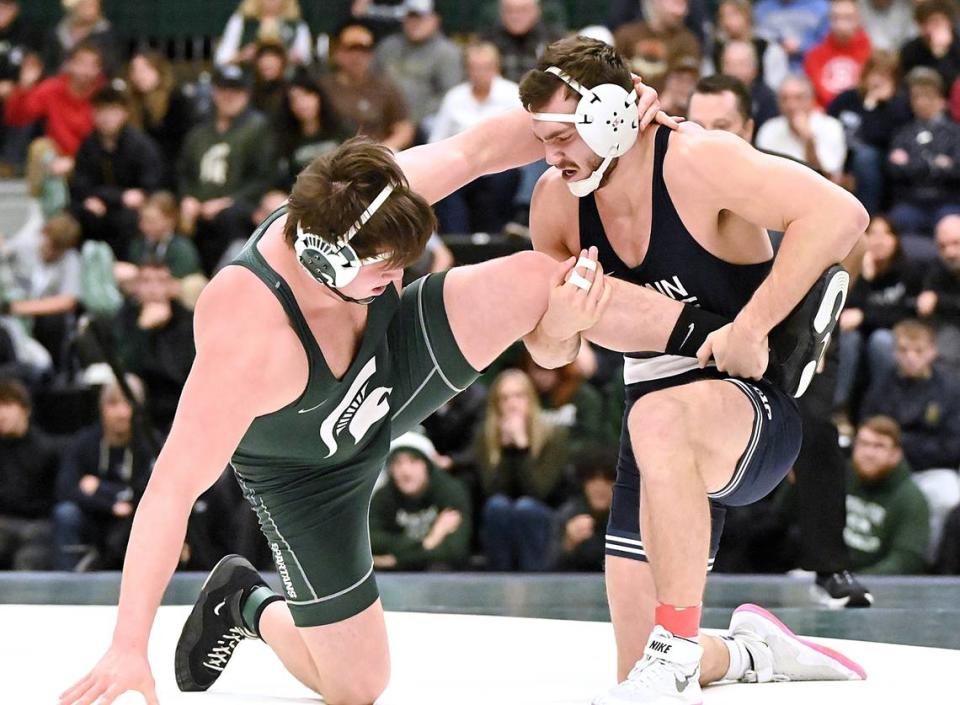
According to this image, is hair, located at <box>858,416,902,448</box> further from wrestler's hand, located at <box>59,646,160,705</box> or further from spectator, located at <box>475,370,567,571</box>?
wrestler's hand, located at <box>59,646,160,705</box>

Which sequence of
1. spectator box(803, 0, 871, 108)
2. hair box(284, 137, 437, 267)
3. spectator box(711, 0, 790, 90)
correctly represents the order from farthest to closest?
spectator box(803, 0, 871, 108), spectator box(711, 0, 790, 90), hair box(284, 137, 437, 267)

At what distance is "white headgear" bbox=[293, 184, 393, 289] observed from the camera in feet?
9.46

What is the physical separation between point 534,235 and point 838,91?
15.1 feet

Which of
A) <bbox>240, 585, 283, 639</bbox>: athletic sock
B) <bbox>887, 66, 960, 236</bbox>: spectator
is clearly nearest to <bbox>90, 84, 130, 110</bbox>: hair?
<bbox>887, 66, 960, 236</bbox>: spectator

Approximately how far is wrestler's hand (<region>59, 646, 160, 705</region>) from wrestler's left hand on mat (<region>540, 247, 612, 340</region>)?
3.48 ft

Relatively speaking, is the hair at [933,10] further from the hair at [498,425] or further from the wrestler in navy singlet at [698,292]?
the wrestler in navy singlet at [698,292]

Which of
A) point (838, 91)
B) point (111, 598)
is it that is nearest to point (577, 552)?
point (111, 598)

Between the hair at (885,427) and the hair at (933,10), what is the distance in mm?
2504

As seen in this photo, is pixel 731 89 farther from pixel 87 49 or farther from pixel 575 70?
pixel 87 49

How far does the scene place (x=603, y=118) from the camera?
3.24 metres

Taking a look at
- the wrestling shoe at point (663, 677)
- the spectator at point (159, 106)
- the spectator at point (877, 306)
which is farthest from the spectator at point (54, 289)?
the wrestling shoe at point (663, 677)

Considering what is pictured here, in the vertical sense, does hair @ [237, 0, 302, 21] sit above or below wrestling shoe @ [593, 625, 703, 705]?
below

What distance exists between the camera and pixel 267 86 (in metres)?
7.81

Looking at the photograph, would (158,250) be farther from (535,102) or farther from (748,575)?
(535,102)
